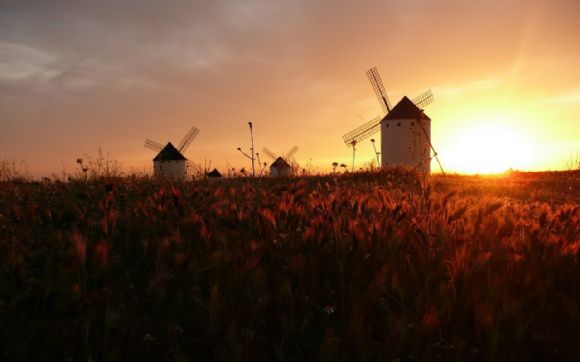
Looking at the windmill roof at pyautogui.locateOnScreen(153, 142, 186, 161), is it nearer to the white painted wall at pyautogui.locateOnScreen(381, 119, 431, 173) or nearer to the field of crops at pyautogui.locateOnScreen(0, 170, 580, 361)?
the white painted wall at pyautogui.locateOnScreen(381, 119, 431, 173)

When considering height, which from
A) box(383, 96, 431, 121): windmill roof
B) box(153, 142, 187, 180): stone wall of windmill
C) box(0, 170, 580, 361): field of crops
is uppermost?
box(383, 96, 431, 121): windmill roof

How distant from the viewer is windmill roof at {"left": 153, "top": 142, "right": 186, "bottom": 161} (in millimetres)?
50156

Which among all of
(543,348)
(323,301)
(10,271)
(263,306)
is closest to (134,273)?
(10,271)

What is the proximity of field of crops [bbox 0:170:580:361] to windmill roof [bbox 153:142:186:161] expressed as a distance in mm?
46397

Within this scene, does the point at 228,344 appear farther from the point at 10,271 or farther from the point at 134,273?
the point at 10,271

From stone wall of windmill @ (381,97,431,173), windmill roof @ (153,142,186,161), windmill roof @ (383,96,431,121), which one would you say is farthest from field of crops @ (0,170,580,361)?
windmill roof @ (153,142,186,161)

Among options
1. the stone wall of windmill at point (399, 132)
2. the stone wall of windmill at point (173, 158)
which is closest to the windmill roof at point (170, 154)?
the stone wall of windmill at point (173, 158)

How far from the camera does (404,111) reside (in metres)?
40.0

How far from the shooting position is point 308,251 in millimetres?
3992

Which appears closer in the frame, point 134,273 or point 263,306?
point 263,306

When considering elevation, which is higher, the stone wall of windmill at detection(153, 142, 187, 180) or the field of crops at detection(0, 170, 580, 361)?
the stone wall of windmill at detection(153, 142, 187, 180)

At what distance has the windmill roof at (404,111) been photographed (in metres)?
39.3

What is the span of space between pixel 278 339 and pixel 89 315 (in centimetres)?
114

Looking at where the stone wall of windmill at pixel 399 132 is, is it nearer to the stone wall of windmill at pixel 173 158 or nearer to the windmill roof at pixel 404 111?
the windmill roof at pixel 404 111
